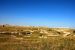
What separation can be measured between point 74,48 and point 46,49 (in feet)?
13.9

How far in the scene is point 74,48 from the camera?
755 inches

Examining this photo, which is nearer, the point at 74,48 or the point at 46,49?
the point at 46,49

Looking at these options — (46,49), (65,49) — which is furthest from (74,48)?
(46,49)

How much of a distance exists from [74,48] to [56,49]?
8.34 ft

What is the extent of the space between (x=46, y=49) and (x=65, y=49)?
2675mm

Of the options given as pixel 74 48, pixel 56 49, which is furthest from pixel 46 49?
pixel 74 48

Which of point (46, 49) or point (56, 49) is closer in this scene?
point (46, 49)

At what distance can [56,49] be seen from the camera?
60.6 ft

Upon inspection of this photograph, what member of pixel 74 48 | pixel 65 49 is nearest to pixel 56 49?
pixel 65 49

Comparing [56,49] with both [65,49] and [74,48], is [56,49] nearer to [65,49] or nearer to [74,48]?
[65,49]

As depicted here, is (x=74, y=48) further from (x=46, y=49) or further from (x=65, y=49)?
(x=46, y=49)

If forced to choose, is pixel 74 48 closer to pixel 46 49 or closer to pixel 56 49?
pixel 56 49

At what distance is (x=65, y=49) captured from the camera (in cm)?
1834

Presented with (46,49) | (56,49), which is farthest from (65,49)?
(46,49)
